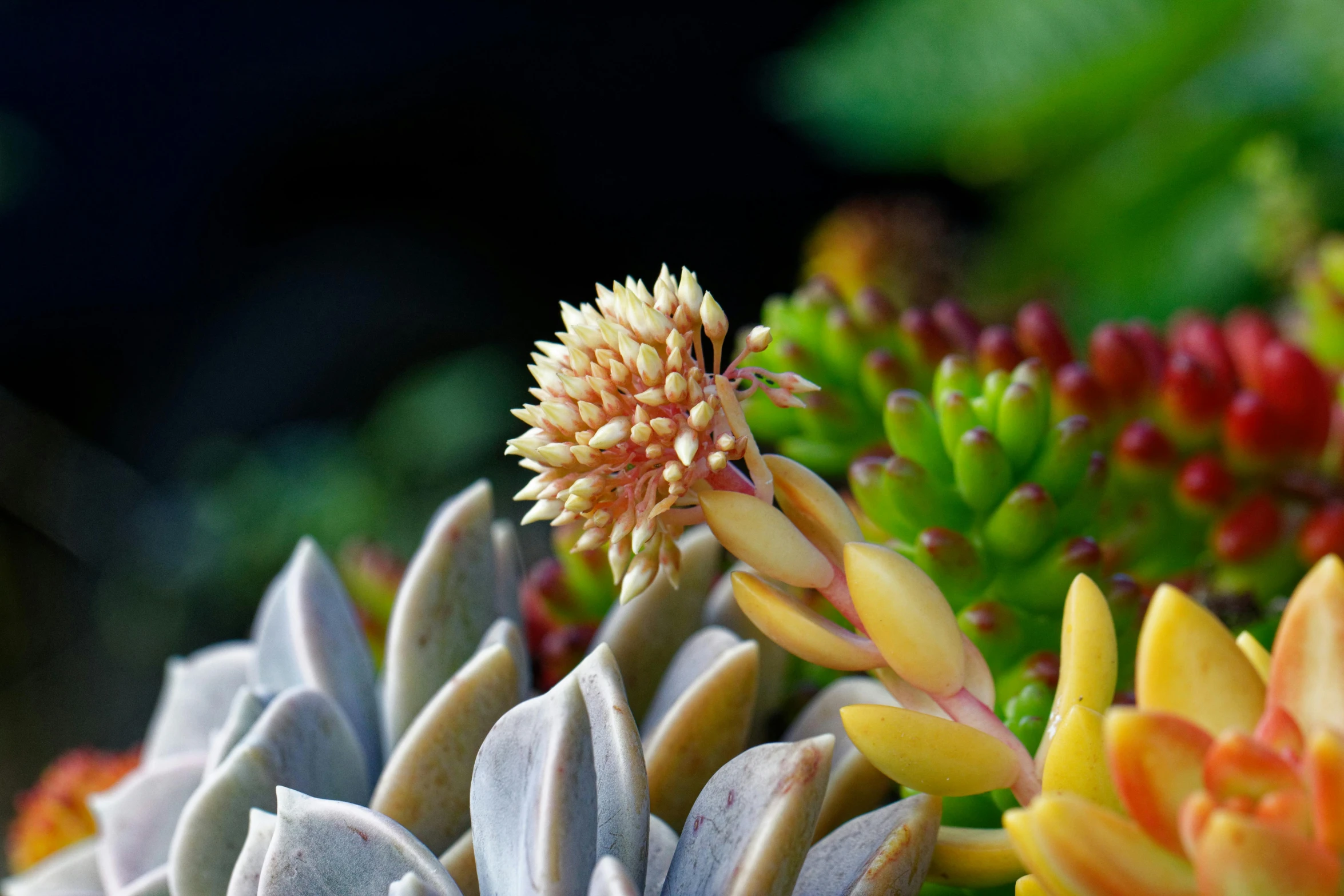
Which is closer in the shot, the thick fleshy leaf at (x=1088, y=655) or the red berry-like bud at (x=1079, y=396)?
the thick fleshy leaf at (x=1088, y=655)

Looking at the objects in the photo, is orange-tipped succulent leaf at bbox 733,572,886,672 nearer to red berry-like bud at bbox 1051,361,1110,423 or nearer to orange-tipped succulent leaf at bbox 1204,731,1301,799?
orange-tipped succulent leaf at bbox 1204,731,1301,799

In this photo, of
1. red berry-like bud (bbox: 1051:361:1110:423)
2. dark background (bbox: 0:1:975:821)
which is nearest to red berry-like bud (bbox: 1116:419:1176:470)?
red berry-like bud (bbox: 1051:361:1110:423)

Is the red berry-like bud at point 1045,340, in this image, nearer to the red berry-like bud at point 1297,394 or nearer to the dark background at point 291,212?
the red berry-like bud at point 1297,394

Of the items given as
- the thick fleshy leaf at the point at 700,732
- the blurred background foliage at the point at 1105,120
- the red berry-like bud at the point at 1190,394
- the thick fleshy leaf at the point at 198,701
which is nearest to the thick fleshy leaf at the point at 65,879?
the thick fleshy leaf at the point at 198,701

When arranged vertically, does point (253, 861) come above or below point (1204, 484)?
above

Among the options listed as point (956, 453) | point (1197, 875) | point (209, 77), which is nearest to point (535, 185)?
point (209, 77)

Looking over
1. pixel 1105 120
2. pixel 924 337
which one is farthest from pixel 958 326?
pixel 1105 120

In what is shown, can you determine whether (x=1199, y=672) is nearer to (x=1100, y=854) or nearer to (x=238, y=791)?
(x=1100, y=854)
